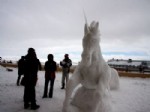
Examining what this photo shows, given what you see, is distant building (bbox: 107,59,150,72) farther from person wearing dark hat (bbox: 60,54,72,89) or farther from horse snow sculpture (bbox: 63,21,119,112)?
horse snow sculpture (bbox: 63,21,119,112)

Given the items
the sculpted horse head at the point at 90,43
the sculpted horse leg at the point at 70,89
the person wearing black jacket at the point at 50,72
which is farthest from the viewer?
the person wearing black jacket at the point at 50,72

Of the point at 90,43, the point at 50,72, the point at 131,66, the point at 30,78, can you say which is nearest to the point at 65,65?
the point at 50,72

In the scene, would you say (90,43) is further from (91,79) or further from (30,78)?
(30,78)

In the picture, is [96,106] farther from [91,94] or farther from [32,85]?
[32,85]

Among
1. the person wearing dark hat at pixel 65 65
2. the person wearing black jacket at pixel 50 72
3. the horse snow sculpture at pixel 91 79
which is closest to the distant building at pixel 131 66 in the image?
the person wearing dark hat at pixel 65 65

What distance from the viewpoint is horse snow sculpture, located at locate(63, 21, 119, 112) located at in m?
3.34

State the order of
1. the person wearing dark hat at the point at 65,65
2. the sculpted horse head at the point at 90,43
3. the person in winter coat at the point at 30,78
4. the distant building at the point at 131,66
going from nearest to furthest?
the sculpted horse head at the point at 90,43 < the person in winter coat at the point at 30,78 < the person wearing dark hat at the point at 65,65 < the distant building at the point at 131,66

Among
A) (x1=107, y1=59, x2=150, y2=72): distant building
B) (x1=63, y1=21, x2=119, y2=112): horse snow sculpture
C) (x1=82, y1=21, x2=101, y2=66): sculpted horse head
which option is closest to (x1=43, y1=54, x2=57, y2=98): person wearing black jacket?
(x1=63, y1=21, x2=119, y2=112): horse snow sculpture

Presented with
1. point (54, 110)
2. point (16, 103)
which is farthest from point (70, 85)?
point (16, 103)

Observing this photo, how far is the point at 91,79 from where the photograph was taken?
3666 millimetres

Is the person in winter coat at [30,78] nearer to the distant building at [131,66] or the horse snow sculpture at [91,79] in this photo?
the horse snow sculpture at [91,79]

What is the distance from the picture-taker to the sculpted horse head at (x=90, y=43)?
327cm

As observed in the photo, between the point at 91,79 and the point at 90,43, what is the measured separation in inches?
32.8

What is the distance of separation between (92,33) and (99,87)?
110 centimetres
